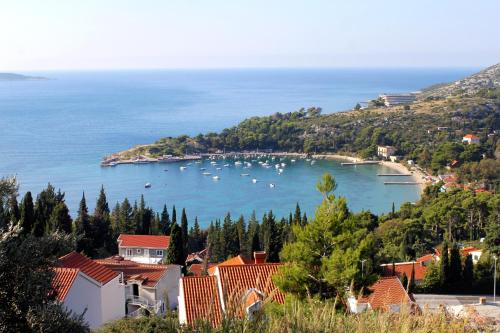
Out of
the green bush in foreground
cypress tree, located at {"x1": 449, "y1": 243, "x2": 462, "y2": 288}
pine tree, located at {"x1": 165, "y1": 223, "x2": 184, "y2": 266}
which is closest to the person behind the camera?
the green bush in foreground

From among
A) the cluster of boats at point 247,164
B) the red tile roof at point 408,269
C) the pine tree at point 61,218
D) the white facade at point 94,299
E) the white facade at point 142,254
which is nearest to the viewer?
the white facade at point 94,299

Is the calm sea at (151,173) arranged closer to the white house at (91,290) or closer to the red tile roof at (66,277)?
the white house at (91,290)

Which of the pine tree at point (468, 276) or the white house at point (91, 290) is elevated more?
the white house at point (91, 290)

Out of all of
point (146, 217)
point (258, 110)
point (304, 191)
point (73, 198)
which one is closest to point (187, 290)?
point (146, 217)

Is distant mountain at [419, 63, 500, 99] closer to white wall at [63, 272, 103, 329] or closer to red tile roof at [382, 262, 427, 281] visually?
red tile roof at [382, 262, 427, 281]

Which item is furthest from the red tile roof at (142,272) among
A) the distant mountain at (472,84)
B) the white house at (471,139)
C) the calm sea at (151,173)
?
the distant mountain at (472,84)

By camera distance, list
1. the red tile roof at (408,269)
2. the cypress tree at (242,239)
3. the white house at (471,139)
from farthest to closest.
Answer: the white house at (471,139)
the cypress tree at (242,239)
the red tile roof at (408,269)

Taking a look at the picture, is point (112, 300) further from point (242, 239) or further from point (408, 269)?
point (242, 239)

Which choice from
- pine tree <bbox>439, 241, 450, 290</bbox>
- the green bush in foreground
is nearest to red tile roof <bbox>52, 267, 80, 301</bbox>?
the green bush in foreground
